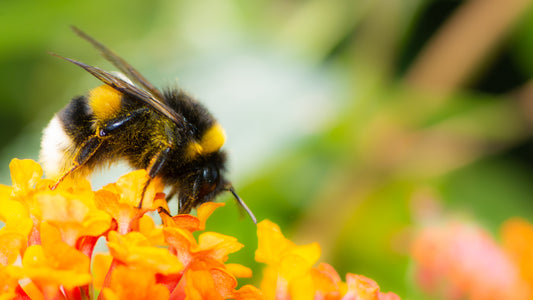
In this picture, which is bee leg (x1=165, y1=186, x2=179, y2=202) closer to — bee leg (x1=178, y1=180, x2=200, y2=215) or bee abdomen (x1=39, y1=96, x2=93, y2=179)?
bee leg (x1=178, y1=180, x2=200, y2=215)

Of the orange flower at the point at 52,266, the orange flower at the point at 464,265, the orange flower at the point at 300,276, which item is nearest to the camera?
the orange flower at the point at 52,266

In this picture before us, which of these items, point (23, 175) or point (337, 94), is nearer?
point (23, 175)

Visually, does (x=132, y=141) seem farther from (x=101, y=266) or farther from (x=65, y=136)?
(x=101, y=266)

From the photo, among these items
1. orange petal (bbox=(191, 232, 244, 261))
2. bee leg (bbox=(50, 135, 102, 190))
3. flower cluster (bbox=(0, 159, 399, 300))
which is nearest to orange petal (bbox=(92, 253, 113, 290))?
flower cluster (bbox=(0, 159, 399, 300))

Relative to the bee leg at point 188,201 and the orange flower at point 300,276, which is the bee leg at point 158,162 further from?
the orange flower at point 300,276

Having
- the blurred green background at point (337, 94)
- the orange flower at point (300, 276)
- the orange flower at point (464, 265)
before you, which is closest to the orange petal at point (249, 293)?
the orange flower at point (300, 276)

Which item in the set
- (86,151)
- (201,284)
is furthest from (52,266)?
(86,151)
